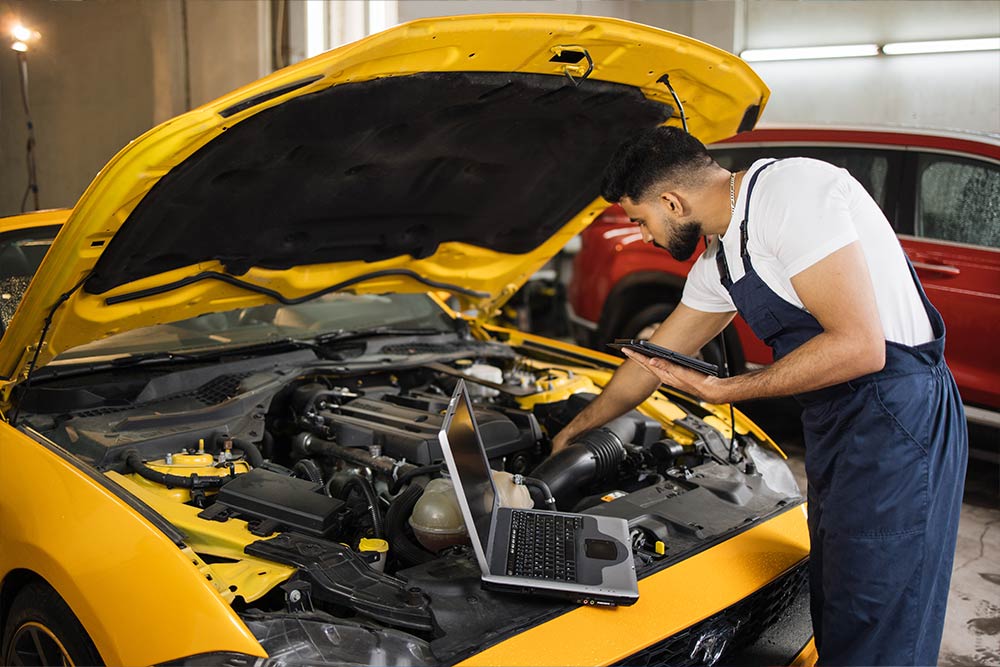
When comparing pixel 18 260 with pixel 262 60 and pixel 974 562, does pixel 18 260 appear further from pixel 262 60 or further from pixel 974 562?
pixel 262 60

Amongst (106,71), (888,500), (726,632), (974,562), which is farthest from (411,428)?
(106,71)

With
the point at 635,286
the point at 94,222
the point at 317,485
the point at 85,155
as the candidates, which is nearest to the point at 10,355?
the point at 94,222

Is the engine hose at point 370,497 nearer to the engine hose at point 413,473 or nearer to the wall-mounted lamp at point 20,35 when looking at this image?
the engine hose at point 413,473

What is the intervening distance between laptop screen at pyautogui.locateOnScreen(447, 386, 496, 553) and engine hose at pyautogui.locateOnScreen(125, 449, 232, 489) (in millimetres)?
644

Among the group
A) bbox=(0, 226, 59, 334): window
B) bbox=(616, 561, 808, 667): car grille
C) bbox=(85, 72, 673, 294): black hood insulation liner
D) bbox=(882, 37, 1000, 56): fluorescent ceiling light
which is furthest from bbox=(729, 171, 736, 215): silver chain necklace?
bbox=(882, 37, 1000, 56): fluorescent ceiling light

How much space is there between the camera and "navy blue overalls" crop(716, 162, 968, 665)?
1.75 metres

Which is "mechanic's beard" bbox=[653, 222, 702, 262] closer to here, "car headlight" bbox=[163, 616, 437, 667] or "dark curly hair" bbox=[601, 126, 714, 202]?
"dark curly hair" bbox=[601, 126, 714, 202]

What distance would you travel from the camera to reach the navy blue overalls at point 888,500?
1746mm

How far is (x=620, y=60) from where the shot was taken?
2064 mm

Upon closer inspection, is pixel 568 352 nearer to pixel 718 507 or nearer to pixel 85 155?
pixel 718 507

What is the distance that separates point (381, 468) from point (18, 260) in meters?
1.27

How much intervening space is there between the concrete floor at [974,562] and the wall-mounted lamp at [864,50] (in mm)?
2266

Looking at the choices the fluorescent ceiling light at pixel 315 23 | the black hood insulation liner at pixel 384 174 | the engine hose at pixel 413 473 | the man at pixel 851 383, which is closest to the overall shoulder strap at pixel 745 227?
the man at pixel 851 383

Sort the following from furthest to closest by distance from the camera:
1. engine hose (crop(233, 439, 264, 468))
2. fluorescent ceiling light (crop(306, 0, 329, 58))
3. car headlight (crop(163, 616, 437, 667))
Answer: fluorescent ceiling light (crop(306, 0, 329, 58))
engine hose (crop(233, 439, 264, 468))
car headlight (crop(163, 616, 437, 667))
